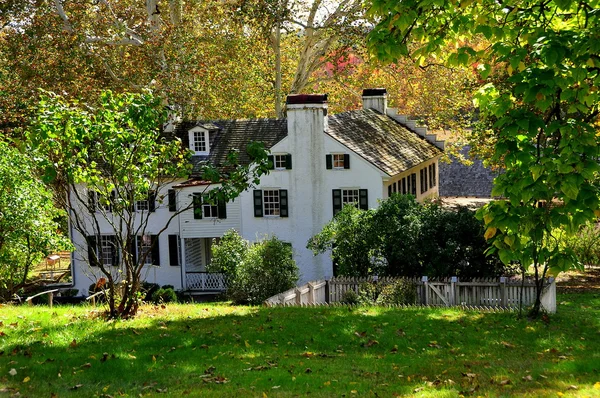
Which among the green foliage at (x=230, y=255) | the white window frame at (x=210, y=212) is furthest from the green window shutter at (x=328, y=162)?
the green foliage at (x=230, y=255)

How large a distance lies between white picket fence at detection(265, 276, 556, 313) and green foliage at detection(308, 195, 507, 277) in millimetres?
4017

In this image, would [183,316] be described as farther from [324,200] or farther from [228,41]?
[228,41]

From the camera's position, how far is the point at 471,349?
14.3 metres

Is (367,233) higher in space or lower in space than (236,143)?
lower

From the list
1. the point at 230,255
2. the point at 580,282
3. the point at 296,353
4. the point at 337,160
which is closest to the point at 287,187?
the point at 337,160

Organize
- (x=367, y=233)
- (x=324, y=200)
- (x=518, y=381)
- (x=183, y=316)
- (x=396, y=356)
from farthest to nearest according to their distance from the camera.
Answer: (x=324, y=200)
(x=367, y=233)
(x=183, y=316)
(x=396, y=356)
(x=518, y=381)

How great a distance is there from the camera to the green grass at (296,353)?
10.6 metres

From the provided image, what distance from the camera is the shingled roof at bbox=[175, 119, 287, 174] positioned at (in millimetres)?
40469

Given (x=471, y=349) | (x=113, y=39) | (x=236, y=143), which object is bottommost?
(x=471, y=349)

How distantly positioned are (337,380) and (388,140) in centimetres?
3321

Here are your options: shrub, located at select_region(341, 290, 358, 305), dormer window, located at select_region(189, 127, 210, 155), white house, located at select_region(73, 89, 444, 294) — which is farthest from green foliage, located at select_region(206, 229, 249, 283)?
dormer window, located at select_region(189, 127, 210, 155)

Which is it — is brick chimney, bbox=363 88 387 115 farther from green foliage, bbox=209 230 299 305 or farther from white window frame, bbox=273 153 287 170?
green foliage, bbox=209 230 299 305

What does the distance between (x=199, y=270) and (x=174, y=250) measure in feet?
8.48

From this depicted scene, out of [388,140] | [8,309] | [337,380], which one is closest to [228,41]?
[388,140]
